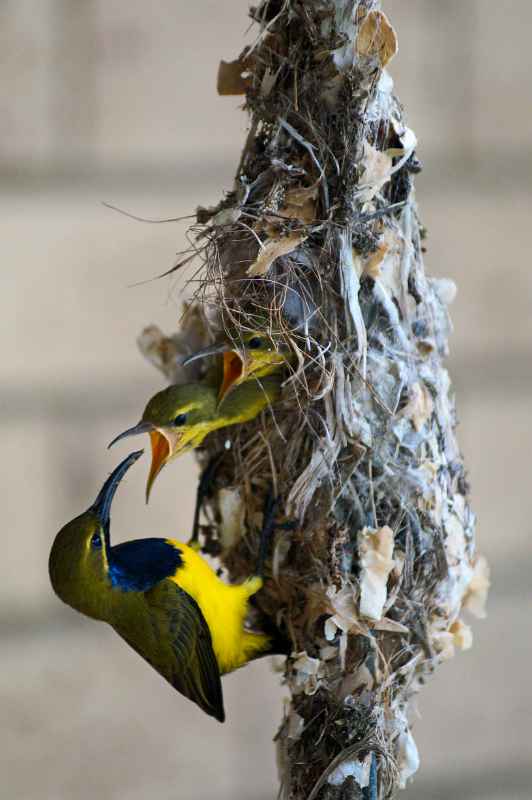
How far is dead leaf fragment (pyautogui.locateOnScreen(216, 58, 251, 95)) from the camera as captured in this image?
825mm

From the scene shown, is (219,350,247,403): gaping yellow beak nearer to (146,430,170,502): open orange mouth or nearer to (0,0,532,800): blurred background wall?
(146,430,170,502): open orange mouth

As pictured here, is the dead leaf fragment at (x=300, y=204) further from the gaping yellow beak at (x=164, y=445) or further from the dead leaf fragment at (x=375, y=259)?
the gaping yellow beak at (x=164, y=445)

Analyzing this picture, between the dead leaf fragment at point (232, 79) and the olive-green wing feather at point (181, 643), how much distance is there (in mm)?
436

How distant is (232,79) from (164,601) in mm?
461

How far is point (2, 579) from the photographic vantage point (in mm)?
1635

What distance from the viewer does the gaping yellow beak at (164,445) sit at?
83 centimetres

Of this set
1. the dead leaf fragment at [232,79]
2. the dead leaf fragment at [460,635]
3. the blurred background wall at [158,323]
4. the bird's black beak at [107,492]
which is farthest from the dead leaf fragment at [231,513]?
the blurred background wall at [158,323]

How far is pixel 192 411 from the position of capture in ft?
2.72

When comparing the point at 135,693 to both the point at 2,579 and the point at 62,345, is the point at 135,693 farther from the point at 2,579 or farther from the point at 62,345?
the point at 62,345

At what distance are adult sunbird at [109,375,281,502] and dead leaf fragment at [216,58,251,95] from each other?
247mm

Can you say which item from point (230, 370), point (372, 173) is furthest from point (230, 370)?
point (372, 173)

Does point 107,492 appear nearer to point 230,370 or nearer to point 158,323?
point 230,370

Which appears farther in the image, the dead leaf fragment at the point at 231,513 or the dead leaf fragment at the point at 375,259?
the dead leaf fragment at the point at 231,513

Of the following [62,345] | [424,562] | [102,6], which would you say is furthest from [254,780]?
[102,6]
